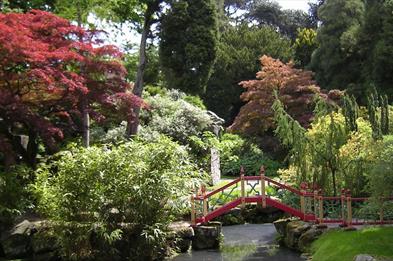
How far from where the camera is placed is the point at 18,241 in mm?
11219

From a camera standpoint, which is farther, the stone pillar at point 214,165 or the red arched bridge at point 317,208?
the stone pillar at point 214,165

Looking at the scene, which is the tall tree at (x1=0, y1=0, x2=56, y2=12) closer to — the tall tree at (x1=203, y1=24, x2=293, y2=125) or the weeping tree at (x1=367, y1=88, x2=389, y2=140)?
the weeping tree at (x1=367, y1=88, x2=389, y2=140)

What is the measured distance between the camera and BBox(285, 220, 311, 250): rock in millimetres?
→ 12250

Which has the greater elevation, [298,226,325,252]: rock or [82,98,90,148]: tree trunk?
[82,98,90,148]: tree trunk

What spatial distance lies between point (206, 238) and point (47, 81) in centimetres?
545

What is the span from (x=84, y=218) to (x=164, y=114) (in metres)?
10.0

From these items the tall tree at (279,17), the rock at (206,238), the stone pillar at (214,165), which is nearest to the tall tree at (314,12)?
the tall tree at (279,17)

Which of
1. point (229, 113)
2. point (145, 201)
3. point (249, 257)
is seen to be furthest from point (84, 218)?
point (229, 113)

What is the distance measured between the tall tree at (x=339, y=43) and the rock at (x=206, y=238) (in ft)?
51.8

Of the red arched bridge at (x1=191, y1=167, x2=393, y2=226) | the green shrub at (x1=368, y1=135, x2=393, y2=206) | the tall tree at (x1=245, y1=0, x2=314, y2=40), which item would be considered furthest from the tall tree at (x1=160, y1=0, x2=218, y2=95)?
the tall tree at (x1=245, y1=0, x2=314, y2=40)

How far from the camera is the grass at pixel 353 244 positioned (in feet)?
30.3

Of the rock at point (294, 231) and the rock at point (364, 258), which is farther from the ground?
the rock at point (294, 231)

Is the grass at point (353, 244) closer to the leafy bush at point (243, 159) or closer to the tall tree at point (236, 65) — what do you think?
the leafy bush at point (243, 159)

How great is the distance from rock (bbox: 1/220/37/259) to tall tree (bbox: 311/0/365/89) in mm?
19136
